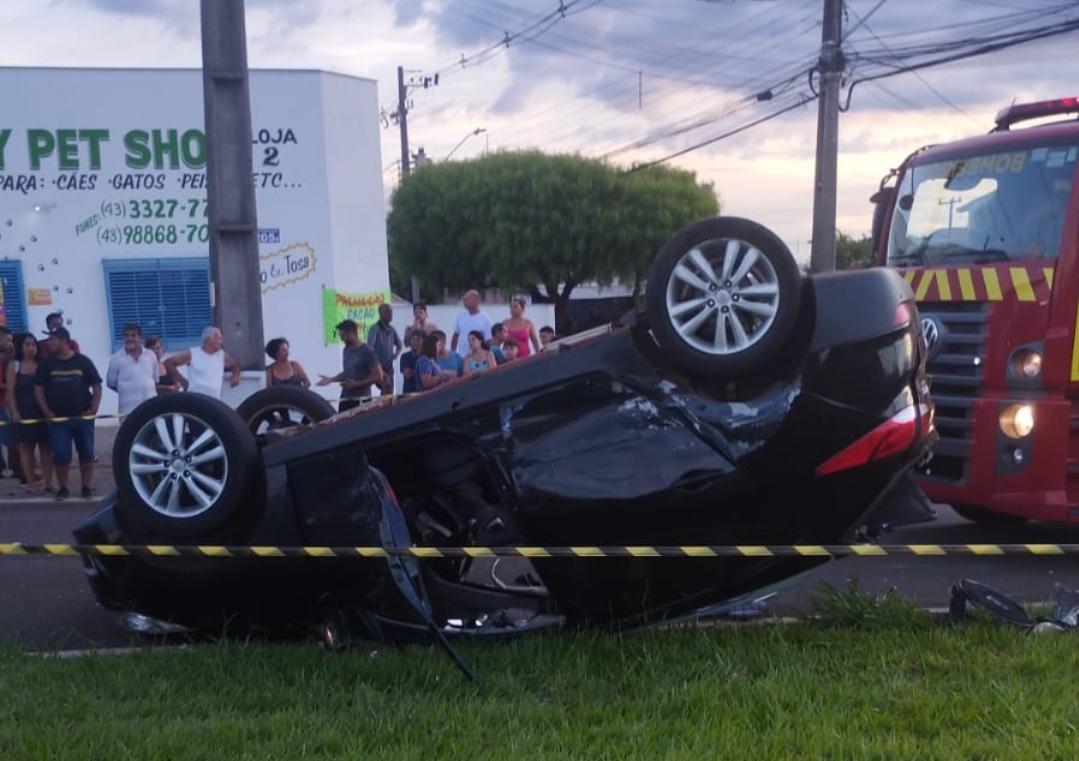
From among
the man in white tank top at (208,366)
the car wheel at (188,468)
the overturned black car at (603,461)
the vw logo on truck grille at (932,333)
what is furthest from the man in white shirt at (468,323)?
the car wheel at (188,468)

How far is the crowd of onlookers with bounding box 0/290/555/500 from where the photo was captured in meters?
11.0

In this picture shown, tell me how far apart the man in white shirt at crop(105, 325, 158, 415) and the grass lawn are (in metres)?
6.87

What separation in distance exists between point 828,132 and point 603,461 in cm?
1555

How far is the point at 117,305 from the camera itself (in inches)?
786

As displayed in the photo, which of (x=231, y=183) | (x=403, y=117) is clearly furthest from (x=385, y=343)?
(x=403, y=117)

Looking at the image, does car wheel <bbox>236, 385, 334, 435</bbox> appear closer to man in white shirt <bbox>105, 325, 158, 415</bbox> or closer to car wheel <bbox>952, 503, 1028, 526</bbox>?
car wheel <bbox>952, 503, 1028, 526</bbox>

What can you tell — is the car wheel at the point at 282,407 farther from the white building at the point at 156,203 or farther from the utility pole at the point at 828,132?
the white building at the point at 156,203

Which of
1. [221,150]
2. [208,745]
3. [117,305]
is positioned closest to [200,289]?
[117,305]

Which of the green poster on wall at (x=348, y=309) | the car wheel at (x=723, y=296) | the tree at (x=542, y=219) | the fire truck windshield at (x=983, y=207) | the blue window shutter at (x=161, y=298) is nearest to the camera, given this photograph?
the car wheel at (x=723, y=296)

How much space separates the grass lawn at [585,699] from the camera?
13.0ft

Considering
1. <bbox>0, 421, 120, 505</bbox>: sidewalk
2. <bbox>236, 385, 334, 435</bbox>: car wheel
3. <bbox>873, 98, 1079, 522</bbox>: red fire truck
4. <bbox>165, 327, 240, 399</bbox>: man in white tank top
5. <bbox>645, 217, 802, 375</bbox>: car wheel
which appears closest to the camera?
<bbox>645, 217, 802, 375</bbox>: car wheel

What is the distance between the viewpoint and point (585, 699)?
175 inches

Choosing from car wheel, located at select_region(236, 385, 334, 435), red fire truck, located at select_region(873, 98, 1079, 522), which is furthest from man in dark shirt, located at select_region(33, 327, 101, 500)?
red fire truck, located at select_region(873, 98, 1079, 522)

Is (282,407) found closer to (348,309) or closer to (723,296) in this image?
(723,296)
